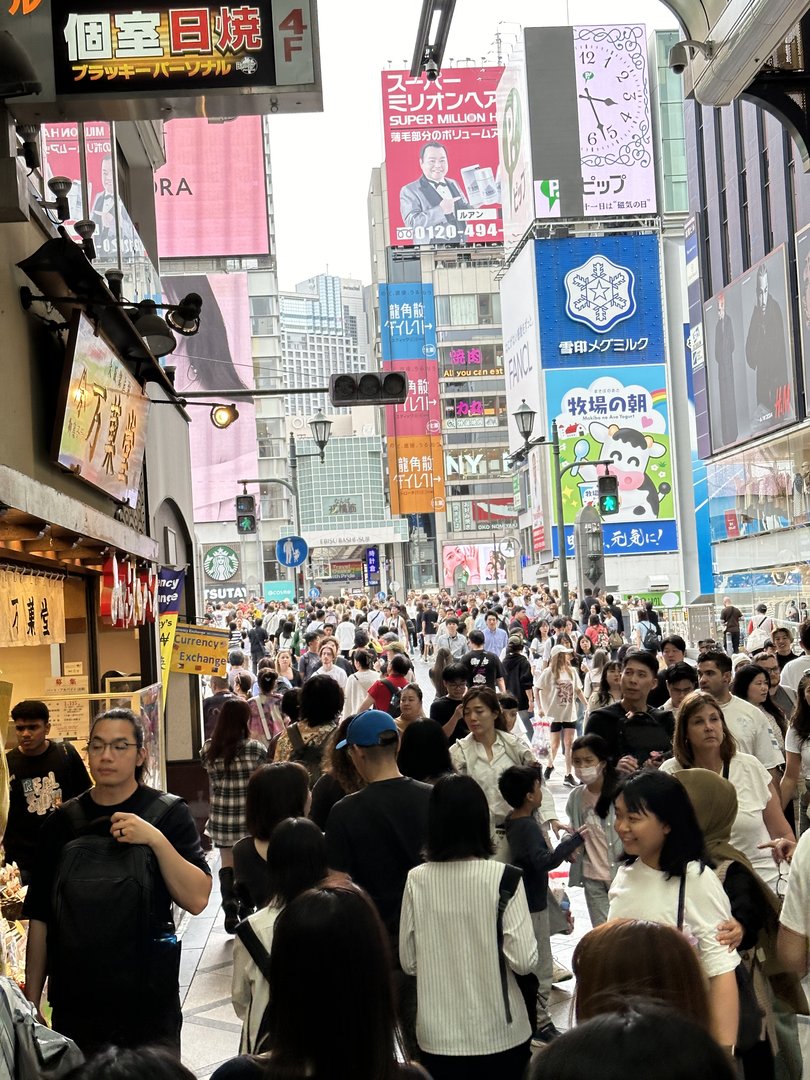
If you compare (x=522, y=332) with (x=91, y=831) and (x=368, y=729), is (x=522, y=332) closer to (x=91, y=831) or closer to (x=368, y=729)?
(x=368, y=729)

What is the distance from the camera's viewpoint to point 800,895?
3900mm

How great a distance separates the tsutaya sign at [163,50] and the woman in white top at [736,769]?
3.50 meters

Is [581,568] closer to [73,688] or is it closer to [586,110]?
[73,688]

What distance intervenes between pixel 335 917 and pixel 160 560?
10.8 m

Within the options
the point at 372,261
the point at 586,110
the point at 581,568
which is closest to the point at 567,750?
the point at 581,568

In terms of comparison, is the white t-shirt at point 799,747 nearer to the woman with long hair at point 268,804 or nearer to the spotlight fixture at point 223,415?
the woman with long hair at point 268,804

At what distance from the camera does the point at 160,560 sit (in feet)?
43.1

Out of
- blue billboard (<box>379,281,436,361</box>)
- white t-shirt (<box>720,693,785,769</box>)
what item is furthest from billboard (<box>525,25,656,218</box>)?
white t-shirt (<box>720,693,785,769</box>)

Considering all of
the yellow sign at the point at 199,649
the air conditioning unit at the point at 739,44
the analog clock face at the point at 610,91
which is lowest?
the yellow sign at the point at 199,649

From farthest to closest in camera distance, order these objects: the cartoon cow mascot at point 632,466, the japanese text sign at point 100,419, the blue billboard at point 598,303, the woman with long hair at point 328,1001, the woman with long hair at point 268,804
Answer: the blue billboard at point 598,303 → the cartoon cow mascot at point 632,466 → the japanese text sign at point 100,419 → the woman with long hair at point 268,804 → the woman with long hair at point 328,1001

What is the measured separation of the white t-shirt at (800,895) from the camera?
3.89 m

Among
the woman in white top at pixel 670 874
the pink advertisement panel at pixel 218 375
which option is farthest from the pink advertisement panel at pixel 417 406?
the woman in white top at pixel 670 874

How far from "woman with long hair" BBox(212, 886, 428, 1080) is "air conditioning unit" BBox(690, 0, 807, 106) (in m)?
5.25

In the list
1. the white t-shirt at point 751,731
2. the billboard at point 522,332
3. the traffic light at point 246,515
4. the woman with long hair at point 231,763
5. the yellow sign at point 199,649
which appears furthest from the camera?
the billboard at point 522,332
